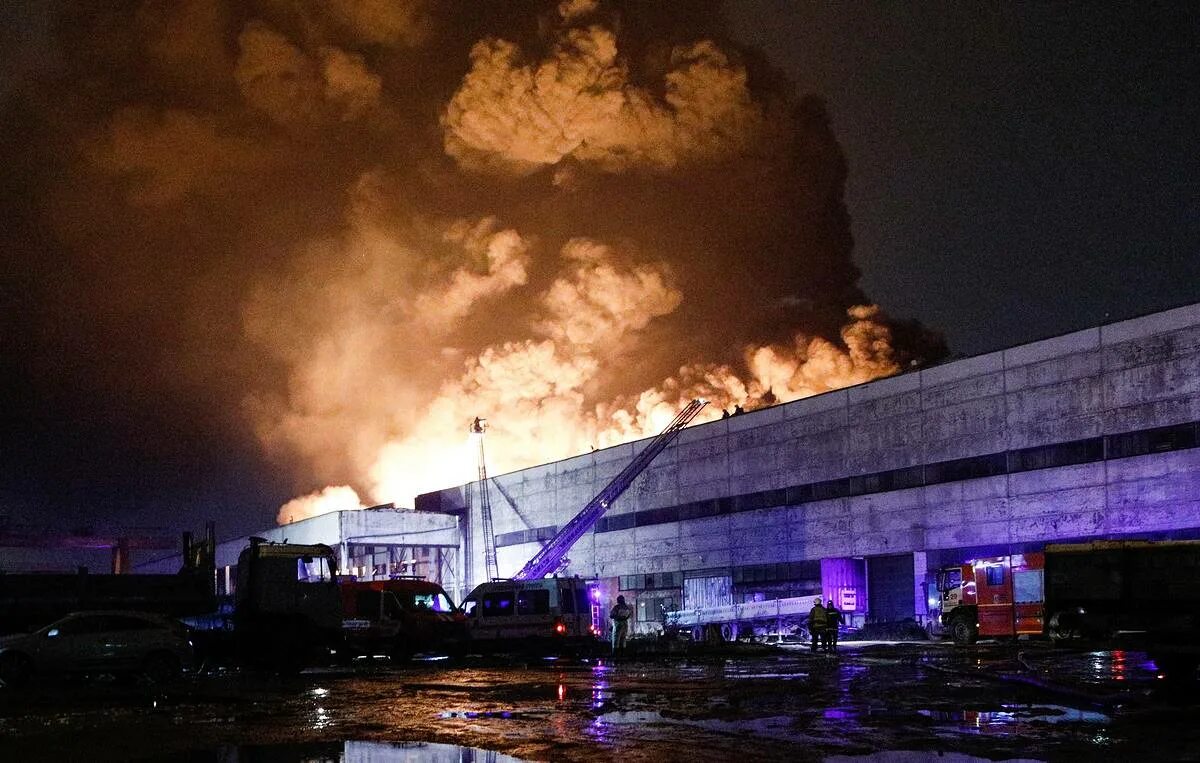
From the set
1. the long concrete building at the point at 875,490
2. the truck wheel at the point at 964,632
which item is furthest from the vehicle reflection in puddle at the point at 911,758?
the long concrete building at the point at 875,490

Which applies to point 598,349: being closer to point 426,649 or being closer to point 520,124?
point 520,124

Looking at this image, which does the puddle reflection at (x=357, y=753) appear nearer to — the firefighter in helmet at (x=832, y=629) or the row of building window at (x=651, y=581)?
the firefighter in helmet at (x=832, y=629)

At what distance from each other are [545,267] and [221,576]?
94.3 ft

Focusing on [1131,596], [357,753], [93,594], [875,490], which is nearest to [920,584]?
[875,490]

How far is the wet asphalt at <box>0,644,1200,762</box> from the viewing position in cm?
1146

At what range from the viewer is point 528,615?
3216cm

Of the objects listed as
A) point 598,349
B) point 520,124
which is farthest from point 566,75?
point 598,349

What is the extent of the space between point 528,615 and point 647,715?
17975 mm

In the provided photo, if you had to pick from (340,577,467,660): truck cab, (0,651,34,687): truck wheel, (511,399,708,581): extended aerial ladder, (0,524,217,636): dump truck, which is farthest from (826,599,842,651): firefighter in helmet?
(511,399,708,581): extended aerial ladder

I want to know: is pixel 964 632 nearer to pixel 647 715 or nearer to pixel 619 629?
pixel 619 629

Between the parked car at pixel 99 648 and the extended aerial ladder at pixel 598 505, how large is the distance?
31.3 m

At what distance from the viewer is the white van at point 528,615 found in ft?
105

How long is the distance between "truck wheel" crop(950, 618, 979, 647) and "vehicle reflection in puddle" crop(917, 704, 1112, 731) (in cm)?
2103

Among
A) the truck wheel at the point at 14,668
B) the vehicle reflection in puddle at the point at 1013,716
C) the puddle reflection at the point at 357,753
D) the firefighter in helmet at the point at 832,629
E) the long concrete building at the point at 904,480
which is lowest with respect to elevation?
the firefighter in helmet at the point at 832,629
